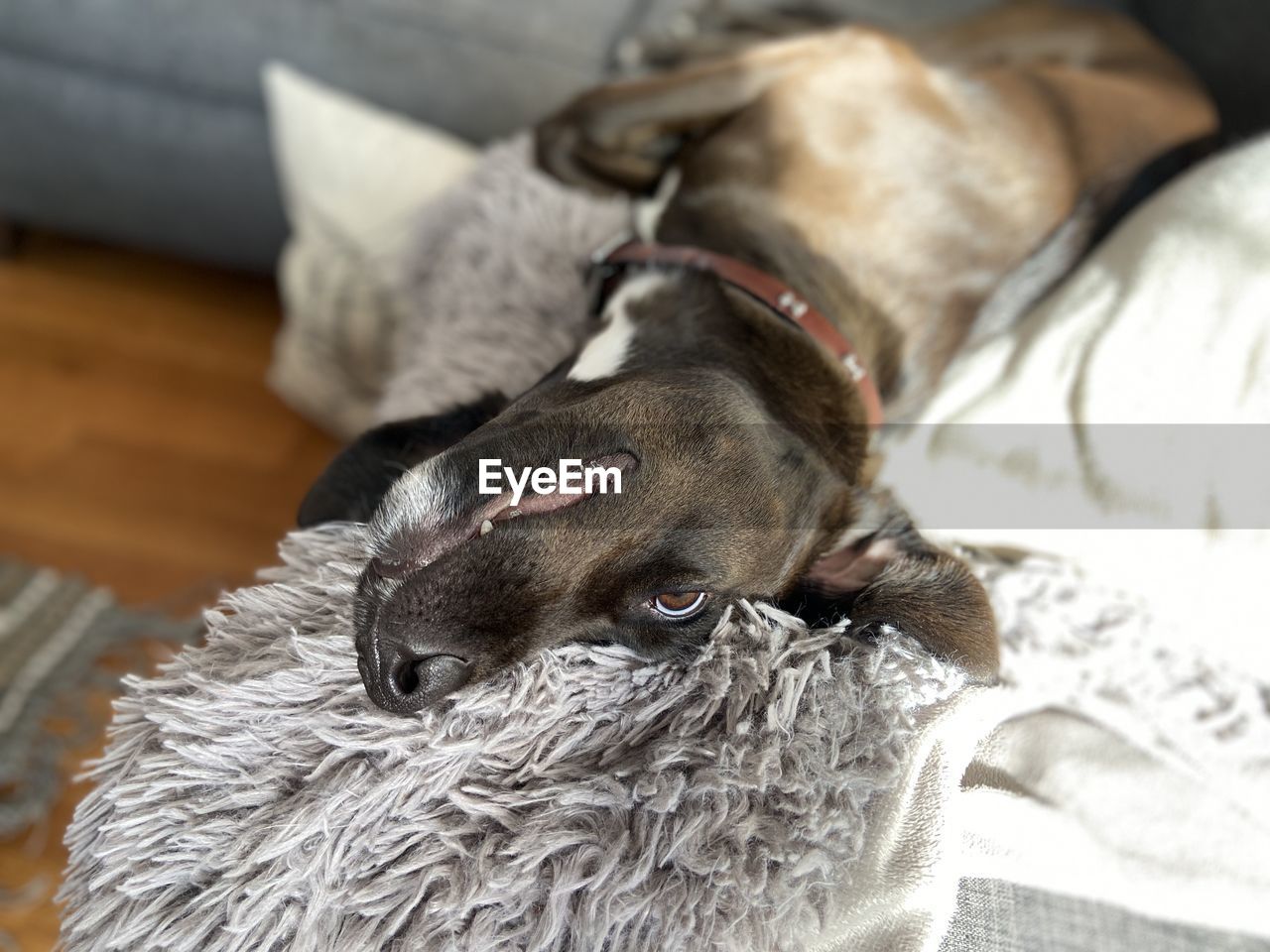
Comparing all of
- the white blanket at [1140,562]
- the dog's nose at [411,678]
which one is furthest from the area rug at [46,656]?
the white blanket at [1140,562]

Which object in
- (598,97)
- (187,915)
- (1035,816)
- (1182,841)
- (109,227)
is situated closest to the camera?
(187,915)

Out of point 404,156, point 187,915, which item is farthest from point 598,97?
point 187,915

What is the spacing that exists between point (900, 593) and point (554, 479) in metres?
0.41

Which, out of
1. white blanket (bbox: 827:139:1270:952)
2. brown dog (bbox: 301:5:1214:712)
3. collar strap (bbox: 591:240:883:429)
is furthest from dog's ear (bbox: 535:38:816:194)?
white blanket (bbox: 827:139:1270:952)

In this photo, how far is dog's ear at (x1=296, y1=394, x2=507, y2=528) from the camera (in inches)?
46.8

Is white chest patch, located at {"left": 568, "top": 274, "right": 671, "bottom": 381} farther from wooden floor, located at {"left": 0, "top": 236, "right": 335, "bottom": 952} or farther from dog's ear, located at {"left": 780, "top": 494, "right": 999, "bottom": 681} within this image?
wooden floor, located at {"left": 0, "top": 236, "right": 335, "bottom": 952}

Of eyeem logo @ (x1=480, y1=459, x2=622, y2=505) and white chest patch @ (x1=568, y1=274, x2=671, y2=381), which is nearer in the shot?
eyeem logo @ (x1=480, y1=459, x2=622, y2=505)

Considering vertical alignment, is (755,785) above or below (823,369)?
below

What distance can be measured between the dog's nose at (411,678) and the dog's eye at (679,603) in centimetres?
24

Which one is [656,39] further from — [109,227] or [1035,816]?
[1035,816]

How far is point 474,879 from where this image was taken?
858mm

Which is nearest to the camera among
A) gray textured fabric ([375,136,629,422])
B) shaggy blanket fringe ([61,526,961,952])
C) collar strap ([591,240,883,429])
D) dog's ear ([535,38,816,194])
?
shaggy blanket fringe ([61,526,961,952])

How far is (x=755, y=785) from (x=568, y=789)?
0.18 m

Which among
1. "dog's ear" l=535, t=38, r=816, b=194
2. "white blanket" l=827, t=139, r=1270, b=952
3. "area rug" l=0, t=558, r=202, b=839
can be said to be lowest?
"area rug" l=0, t=558, r=202, b=839
